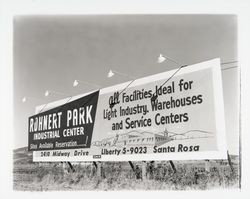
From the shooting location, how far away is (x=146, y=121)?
2996mm

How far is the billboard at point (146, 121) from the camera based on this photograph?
275 centimetres

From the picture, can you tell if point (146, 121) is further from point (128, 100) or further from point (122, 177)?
point (122, 177)

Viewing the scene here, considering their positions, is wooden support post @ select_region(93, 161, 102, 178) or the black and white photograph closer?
the black and white photograph

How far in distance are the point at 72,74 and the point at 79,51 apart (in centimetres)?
21

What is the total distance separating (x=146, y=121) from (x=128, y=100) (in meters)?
0.24

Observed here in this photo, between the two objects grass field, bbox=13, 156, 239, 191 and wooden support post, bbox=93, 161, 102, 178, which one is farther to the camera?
wooden support post, bbox=93, 161, 102, 178

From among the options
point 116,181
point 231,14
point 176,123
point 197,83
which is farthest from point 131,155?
point 231,14

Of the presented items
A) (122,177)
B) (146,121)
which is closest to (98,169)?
(122,177)

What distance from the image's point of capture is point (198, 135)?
2.77 meters

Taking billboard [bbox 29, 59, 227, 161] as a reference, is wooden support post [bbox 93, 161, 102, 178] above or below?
below

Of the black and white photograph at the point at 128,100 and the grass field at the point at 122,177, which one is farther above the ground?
the black and white photograph at the point at 128,100

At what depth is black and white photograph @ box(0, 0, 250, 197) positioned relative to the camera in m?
2.79
